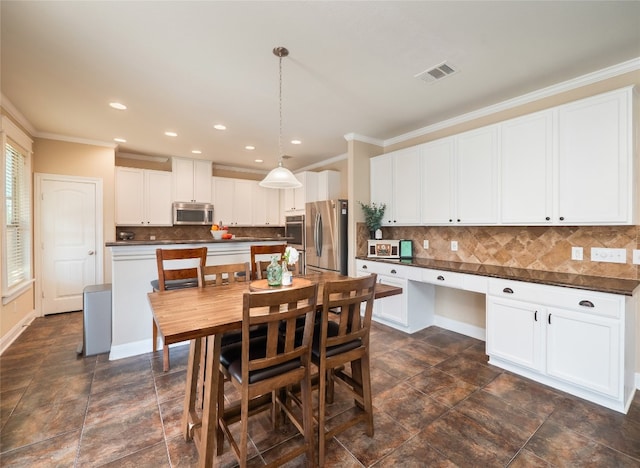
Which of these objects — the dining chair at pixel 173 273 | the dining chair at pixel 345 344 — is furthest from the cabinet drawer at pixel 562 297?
the dining chair at pixel 173 273

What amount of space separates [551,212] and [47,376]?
471 centimetres

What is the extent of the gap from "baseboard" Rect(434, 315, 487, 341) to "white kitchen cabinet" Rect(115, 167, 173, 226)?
481 centimetres

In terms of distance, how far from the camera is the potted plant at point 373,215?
159 inches

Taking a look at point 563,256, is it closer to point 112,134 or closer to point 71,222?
point 112,134

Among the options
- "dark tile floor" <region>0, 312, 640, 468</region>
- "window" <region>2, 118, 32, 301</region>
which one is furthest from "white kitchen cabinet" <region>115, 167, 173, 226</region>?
"dark tile floor" <region>0, 312, 640, 468</region>

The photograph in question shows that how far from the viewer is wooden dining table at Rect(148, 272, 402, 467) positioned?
4.25 feet

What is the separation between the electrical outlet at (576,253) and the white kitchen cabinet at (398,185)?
1524 millimetres

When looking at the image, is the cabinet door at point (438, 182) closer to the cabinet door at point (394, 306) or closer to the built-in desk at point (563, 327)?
the built-in desk at point (563, 327)

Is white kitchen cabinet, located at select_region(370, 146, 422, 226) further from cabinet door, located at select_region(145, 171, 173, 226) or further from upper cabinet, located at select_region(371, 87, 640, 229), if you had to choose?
cabinet door, located at select_region(145, 171, 173, 226)

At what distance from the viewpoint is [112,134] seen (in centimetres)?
405

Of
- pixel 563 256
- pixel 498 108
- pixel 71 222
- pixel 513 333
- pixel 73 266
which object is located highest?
pixel 498 108

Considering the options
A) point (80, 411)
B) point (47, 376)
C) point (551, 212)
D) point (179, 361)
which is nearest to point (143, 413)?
point (80, 411)

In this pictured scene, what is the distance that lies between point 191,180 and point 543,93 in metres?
5.36

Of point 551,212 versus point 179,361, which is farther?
point 179,361
